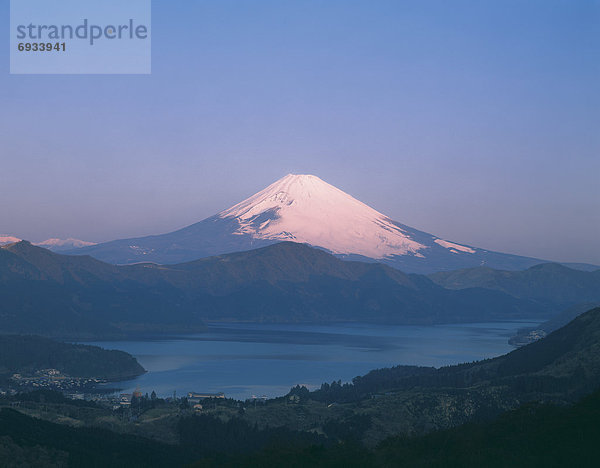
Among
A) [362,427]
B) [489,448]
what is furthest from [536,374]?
[489,448]

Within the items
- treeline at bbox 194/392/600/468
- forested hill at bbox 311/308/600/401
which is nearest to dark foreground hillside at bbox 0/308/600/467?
treeline at bbox 194/392/600/468

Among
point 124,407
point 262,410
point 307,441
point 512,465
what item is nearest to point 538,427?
point 512,465

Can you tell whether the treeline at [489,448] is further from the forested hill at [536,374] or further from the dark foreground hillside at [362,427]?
the forested hill at [536,374]

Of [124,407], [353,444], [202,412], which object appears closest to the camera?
[353,444]

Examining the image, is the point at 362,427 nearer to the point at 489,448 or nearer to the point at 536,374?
the point at 489,448

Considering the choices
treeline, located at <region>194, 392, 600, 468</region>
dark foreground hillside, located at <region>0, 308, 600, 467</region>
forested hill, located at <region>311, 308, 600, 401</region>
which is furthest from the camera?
forested hill, located at <region>311, 308, 600, 401</region>

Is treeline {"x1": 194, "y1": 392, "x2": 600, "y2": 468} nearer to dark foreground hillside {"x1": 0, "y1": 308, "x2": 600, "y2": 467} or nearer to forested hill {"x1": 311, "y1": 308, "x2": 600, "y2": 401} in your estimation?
dark foreground hillside {"x1": 0, "y1": 308, "x2": 600, "y2": 467}

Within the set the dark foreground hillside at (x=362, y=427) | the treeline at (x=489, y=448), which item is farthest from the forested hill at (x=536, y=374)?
the treeline at (x=489, y=448)

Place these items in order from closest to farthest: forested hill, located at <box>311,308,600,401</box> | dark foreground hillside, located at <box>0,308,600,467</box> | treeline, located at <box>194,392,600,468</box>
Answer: treeline, located at <box>194,392,600,468</box> → dark foreground hillside, located at <box>0,308,600,467</box> → forested hill, located at <box>311,308,600,401</box>

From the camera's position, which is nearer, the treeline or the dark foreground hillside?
the treeline

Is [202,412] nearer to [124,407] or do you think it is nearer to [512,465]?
[124,407]

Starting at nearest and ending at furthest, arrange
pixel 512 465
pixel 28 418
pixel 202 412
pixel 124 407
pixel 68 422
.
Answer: pixel 512 465, pixel 28 418, pixel 68 422, pixel 202 412, pixel 124 407
